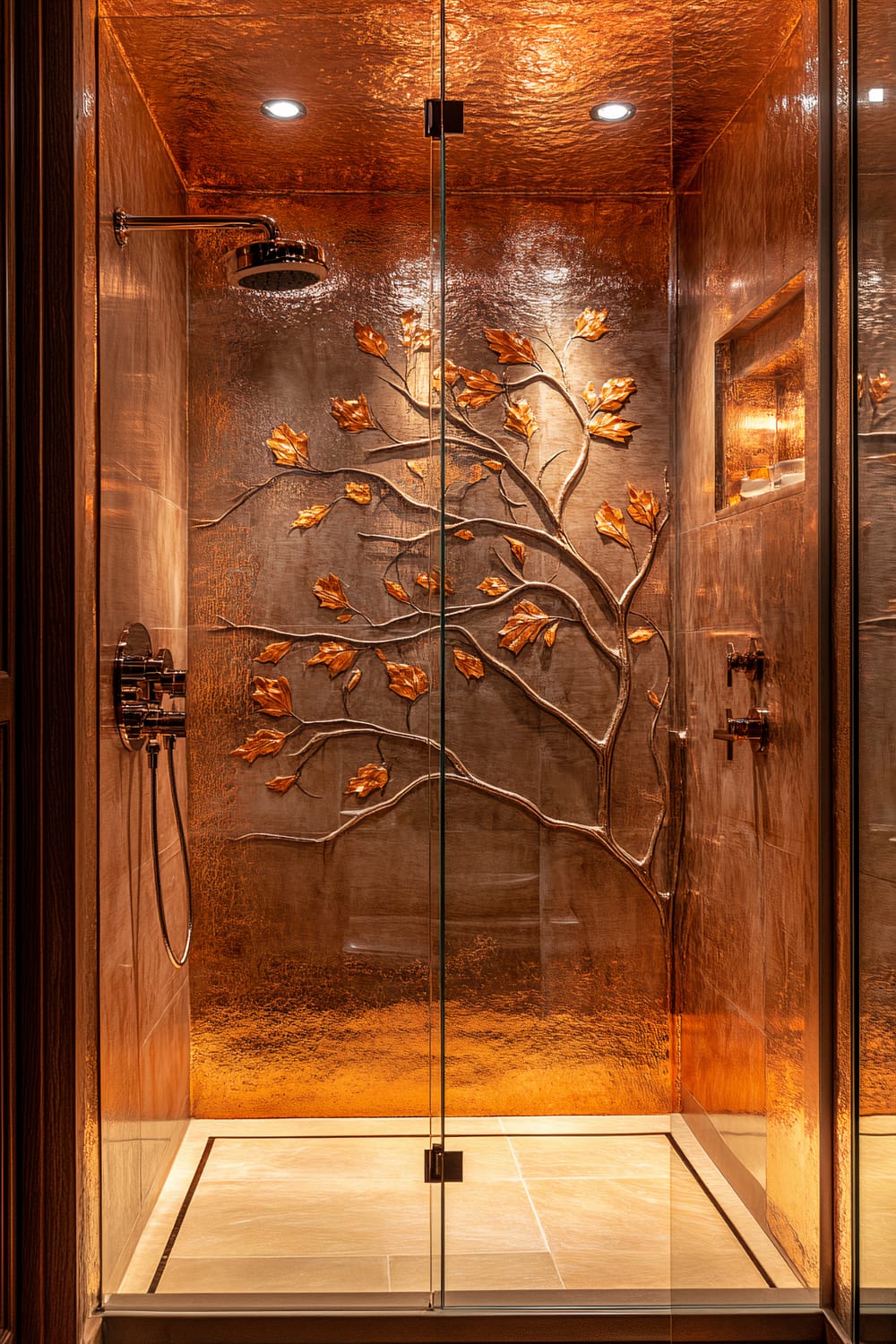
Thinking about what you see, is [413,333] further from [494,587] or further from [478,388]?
[494,587]

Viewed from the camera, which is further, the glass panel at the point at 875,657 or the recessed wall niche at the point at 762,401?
the recessed wall niche at the point at 762,401

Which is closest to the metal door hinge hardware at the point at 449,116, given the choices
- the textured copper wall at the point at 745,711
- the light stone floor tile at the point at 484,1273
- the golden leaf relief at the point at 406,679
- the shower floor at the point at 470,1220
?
the textured copper wall at the point at 745,711

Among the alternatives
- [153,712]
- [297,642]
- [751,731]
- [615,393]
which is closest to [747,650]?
[751,731]

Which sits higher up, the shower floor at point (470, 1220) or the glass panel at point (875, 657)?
the glass panel at point (875, 657)

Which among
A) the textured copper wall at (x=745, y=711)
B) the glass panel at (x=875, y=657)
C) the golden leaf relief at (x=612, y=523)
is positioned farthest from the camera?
the golden leaf relief at (x=612, y=523)

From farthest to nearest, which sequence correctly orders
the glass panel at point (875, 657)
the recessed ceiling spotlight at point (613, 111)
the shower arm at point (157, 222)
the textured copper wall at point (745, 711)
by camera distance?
the recessed ceiling spotlight at point (613, 111), the shower arm at point (157, 222), the textured copper wall at point (745, 711), the glass panel at point (875, 657)

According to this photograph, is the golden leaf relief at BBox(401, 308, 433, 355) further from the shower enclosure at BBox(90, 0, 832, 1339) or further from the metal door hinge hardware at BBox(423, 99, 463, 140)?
the metal door hinge hardware at BBox(423, 99, 463, 140)

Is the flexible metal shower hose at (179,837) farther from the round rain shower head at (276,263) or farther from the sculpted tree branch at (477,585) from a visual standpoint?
the round rain shower head at (276,263)

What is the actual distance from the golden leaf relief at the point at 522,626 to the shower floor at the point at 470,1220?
935 millimetres

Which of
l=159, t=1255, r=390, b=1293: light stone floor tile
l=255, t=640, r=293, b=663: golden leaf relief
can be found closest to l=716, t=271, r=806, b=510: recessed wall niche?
l=255, t=640, r=293, b=663: golden leaf relief

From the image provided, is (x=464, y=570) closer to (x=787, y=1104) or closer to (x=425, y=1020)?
(x=425, y=1020)

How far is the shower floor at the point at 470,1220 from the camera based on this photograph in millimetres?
1899

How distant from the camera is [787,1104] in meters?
1.91

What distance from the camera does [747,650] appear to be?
2008mm
